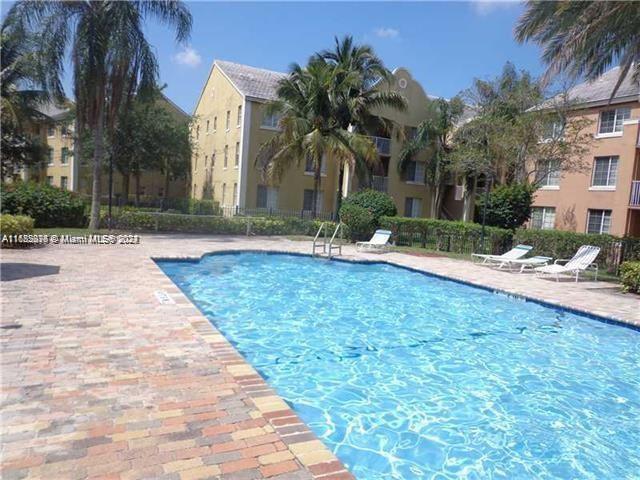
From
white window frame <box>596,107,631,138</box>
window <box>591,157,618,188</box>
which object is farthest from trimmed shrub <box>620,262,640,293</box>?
white window frame <box>596,107,631,138</box>

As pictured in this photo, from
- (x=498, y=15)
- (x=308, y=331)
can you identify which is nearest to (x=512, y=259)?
(x=498, y=15)

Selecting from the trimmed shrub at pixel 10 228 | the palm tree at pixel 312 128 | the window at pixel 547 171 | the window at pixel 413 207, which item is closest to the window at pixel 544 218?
the window at pixel 547 171

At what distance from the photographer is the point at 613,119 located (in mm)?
24812

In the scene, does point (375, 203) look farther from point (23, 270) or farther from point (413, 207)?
point (23, 270)

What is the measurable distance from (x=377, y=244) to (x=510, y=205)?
243 inches

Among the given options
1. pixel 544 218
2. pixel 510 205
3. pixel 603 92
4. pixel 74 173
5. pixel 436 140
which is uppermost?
pixel 603 92

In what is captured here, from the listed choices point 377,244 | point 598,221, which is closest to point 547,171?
point 598,221

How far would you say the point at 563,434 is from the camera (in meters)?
5.08

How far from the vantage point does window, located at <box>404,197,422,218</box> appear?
1331 inches

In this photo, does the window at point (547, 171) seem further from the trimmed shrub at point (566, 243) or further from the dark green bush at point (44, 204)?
the dark green bush at point (44, 204)

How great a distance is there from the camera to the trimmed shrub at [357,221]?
22125 millimetres

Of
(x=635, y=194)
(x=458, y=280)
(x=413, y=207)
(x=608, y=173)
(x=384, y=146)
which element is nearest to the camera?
(x=458, y=280)

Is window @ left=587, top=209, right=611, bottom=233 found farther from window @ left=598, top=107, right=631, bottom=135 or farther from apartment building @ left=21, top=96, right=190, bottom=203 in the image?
apartment building @ left=21, top=96, right=190, bottom=203

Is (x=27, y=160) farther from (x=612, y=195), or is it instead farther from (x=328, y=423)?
(x=612, y=195)
